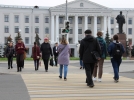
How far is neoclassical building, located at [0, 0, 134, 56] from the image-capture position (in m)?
101

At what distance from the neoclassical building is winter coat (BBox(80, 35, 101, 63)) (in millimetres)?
86233

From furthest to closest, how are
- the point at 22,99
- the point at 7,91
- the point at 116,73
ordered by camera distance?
the point at 116,73 < the point at 7,91 < the point at 22,99

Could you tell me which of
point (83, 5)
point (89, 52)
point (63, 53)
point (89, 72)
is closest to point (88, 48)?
point (89, 52)

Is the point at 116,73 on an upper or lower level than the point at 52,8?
lower

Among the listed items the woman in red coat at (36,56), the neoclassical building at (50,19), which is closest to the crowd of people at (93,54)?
the woman in red coat at (36,56)

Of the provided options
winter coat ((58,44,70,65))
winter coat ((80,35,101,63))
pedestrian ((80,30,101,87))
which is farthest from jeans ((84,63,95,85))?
winter coat ((58,44,70,65))

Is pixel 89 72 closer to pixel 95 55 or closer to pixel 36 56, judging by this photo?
pixel 95 55

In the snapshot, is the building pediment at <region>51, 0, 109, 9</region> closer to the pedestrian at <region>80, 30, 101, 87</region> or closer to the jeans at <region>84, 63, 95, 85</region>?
the pedestrian at <region>80, 30, 101, 87</region>

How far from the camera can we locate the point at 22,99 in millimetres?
9938

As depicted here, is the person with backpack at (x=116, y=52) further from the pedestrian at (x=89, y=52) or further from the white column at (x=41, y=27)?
the white column at (x=41, y=27)

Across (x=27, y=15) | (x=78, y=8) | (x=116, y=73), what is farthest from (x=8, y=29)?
(x=116, y=73)

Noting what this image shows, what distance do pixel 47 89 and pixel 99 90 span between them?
174 centimetres

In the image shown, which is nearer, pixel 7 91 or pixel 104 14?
pixel 7 91

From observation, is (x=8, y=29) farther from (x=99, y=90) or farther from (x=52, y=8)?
(x=99, y=90)
